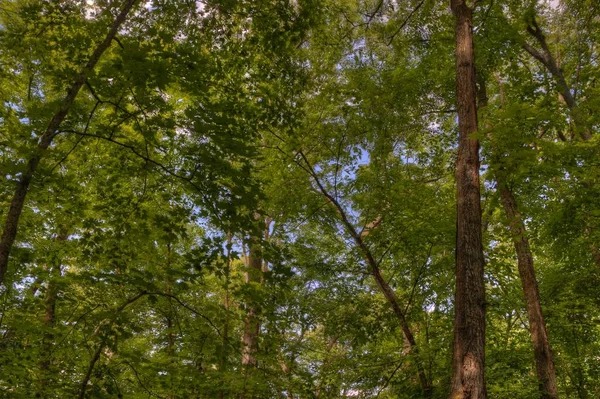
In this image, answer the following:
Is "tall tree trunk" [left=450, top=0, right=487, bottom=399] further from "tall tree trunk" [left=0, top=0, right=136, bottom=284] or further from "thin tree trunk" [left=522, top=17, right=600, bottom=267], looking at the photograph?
"thin tree trunk" [left=522, top=17, right=600, bottom=267]

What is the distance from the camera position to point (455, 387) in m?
3.92

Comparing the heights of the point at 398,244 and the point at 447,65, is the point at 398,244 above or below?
below

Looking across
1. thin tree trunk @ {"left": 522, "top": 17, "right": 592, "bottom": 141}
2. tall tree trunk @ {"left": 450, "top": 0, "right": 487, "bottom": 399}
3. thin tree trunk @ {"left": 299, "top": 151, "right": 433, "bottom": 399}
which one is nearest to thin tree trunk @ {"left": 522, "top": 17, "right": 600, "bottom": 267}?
thin tree trunk @ {"left": 522, "top": 17, "right": 592, "bottom": 141}

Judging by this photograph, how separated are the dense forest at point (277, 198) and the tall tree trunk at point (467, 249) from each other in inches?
1.0

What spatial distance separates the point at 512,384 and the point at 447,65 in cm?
645

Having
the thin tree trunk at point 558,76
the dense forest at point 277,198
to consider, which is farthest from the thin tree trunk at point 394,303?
the thin tree trunk at point 558,76

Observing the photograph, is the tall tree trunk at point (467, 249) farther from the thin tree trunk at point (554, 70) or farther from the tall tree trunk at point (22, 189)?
the thin tree trunk at point (554, 70)

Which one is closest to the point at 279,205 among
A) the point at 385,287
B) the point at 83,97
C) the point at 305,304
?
the point at 305,304

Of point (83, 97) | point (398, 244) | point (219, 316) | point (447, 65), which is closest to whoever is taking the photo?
point (219, 316)

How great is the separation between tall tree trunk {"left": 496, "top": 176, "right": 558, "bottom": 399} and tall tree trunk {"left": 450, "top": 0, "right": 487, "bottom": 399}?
233 cm

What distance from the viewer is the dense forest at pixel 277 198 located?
4.01 metres

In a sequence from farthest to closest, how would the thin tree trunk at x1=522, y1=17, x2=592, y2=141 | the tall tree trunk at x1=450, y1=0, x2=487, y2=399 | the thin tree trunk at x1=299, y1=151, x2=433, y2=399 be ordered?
the thin tree trunk at x1=522, y1=17, x2=592, y2=141
the thin tree trunk at x1=299, y1=151, x2=433, y2=399
the tall tree trunk at x1=450, y1=0, x2=487, y2=399

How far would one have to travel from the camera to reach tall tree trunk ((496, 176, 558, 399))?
297 inches

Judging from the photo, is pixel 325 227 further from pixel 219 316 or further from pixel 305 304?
pixel 219 316
